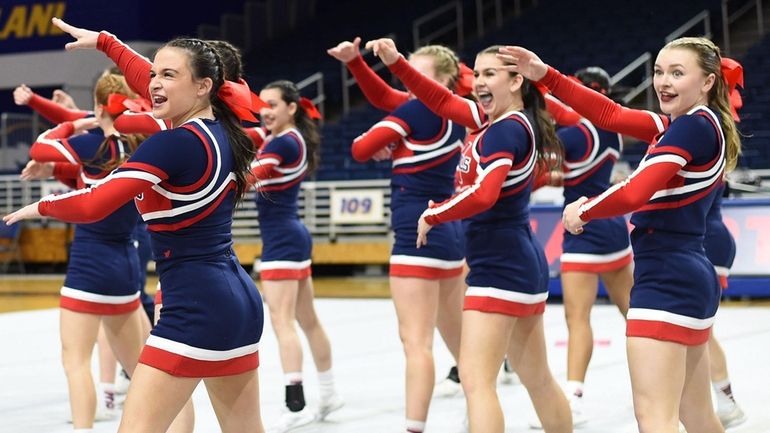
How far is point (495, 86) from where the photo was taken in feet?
14.0

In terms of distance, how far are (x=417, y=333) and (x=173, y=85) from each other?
2050 mm

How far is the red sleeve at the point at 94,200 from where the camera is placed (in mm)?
3119

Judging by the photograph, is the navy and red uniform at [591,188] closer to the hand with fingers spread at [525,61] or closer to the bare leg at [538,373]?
the bare leg at [538,373]

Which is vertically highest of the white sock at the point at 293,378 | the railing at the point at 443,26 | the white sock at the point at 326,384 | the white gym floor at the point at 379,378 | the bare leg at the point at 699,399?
the railing at the point at 443,26

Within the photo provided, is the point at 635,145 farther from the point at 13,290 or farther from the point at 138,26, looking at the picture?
the point at 138,26

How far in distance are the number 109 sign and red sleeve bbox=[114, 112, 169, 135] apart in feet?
34.2

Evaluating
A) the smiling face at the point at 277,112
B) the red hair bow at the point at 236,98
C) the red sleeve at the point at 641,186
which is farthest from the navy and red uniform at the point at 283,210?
the red sleeve at the point at 641,186

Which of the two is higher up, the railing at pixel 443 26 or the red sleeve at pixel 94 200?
the railing at pixel 443 26

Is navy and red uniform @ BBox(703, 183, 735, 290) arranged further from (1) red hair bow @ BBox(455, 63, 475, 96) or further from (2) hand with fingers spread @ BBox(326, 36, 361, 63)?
(2) hand with fingers spread @ BBox(326, 36, 361, 63)

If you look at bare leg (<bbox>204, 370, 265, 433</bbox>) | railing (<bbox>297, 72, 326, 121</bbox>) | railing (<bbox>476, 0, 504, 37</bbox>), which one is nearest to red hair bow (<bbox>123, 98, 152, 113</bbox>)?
bare leg (<bbox>204, 370, 265, 433</bbox>)

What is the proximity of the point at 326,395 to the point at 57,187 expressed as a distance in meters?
12.1

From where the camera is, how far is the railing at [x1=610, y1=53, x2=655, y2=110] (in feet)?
49.1

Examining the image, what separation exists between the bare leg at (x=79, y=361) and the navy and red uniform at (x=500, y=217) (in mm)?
1793

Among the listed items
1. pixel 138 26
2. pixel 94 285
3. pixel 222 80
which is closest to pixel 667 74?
pixel 222 80
